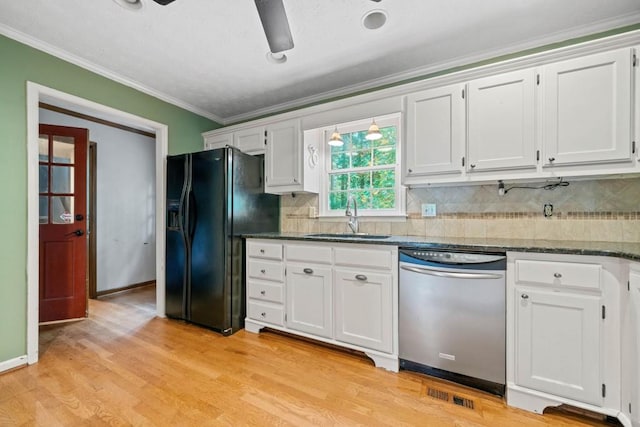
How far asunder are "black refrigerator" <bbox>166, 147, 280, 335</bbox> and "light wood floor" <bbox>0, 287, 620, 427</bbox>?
336 mm

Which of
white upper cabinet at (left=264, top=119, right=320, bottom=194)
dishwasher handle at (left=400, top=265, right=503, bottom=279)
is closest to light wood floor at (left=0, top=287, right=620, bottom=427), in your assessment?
dishwasher handle at (left=400, top=265, right=503, bottom=279)

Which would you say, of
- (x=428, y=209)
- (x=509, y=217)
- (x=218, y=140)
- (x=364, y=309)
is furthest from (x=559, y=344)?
(x=218, y=140)

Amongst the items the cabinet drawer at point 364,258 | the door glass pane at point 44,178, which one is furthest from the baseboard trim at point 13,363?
the cabinet drawer at point 364,258

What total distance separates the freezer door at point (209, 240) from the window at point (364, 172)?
3.56 ft

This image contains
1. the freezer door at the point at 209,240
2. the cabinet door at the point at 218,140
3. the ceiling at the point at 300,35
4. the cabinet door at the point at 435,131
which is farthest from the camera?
the cabinet door at the point at 218,140

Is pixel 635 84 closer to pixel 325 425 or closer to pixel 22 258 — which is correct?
pixel 325 425

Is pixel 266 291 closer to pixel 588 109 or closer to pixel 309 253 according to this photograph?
pixel 309 253

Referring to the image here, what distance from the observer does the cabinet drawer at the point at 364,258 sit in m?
2.02

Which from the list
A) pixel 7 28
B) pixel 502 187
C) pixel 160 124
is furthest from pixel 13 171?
pixel 502 187

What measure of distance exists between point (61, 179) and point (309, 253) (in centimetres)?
292

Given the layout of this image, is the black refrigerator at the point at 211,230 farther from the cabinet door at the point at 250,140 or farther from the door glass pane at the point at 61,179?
the door glass pane at the point at 61,179

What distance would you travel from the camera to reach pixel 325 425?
1468 millimetres

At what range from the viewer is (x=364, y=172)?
290 centimetres

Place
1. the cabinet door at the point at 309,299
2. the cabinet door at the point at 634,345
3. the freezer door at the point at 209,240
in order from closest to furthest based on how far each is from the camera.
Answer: the cabinet door at the point at 634,345, the cabinet door at the point at 309,299, the freezer door at the point at 209,240
